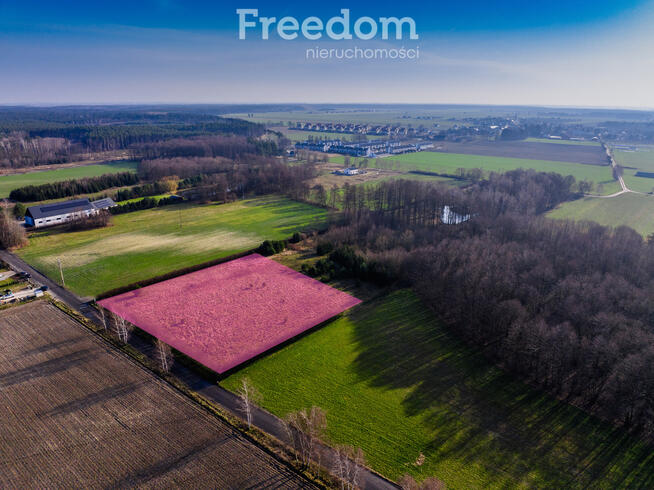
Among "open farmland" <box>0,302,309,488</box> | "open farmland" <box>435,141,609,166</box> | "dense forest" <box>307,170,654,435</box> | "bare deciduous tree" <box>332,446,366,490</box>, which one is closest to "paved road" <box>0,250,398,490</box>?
"bare deciduous tree" <box>332,446,366,490</box>

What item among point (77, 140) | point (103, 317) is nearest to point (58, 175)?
point (77, 140)

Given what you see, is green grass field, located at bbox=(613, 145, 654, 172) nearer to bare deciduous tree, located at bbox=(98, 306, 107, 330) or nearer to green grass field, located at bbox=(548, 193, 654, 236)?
green grass field, located at bbox=(548, 193, 654, 236)

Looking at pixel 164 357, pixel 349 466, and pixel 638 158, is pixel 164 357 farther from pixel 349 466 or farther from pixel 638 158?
pixel 638 158

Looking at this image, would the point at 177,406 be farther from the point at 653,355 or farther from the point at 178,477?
the point at 653,355

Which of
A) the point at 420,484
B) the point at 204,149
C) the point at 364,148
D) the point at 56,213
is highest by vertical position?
the point at 364,148

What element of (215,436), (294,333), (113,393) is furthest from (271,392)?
(113,393)

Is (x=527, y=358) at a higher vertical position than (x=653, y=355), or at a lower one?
lower
